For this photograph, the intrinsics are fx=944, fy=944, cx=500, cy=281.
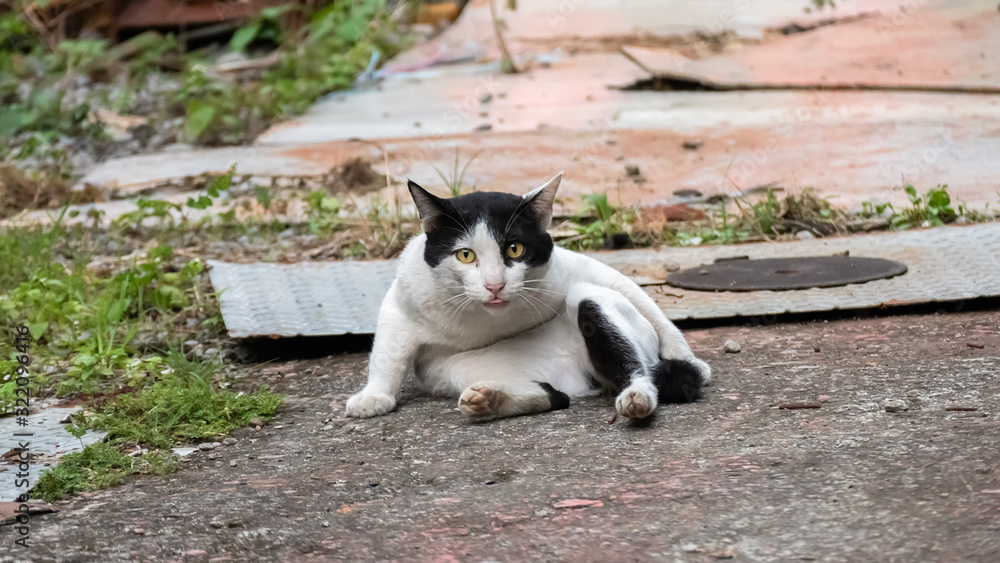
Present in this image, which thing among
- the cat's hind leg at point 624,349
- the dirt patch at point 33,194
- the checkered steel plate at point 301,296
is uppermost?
the cat's hind leg at point 624,349

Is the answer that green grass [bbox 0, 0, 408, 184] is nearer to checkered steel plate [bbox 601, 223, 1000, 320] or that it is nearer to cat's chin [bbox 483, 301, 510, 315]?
checkered steel plate [bbox 601, 223, 1000, 320]

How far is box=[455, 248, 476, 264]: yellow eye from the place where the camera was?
10.1 feet

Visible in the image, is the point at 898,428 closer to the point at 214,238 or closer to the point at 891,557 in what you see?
the point at 891,557

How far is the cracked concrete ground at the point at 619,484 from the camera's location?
2.11 metres

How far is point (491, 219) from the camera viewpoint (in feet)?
10.1

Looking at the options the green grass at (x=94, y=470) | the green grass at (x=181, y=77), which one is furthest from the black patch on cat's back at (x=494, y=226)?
the green grass at (x=181, y=77)

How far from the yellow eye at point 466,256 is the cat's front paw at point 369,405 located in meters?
0.60

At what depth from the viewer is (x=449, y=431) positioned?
3070 mm

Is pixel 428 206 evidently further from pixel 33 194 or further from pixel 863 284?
pixel 33 194

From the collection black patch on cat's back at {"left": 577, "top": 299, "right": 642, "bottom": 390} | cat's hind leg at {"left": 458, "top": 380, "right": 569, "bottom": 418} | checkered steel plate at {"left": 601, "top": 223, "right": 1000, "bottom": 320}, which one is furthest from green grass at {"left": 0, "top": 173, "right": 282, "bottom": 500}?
checkered steel plate at {"left": 601, "top": 223, "right": 1000, "bottom": 320}

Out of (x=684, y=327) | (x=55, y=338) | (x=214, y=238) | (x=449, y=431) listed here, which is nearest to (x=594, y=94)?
(x=214, y=238)

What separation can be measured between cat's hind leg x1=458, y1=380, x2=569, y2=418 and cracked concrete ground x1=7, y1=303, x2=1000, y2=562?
5 cm

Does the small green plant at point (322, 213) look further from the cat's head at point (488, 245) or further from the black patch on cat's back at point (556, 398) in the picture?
the black patch on cat's back at point (556, 398)

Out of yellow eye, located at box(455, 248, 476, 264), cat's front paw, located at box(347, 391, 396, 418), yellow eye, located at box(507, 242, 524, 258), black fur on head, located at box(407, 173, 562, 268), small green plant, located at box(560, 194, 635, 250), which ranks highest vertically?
black fur on head, located at box(407, 173, 562, 268)
